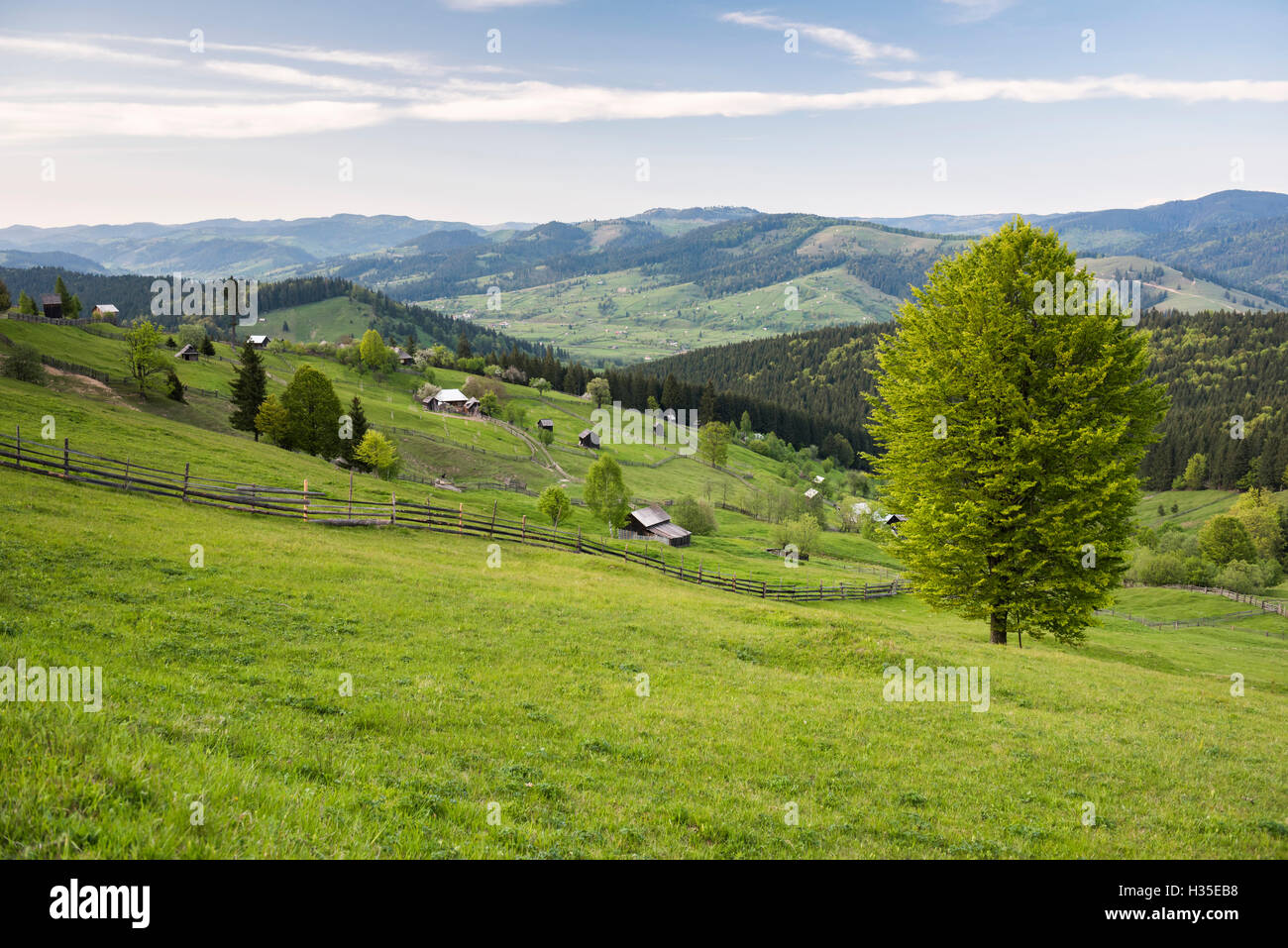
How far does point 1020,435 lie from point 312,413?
229ft

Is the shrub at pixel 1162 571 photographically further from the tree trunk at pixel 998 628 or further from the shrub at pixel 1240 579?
the tree trunk at pixel 998 628

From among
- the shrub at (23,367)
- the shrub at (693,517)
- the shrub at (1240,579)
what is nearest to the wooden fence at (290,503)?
the shrub at (23,367)

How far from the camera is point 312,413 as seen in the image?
72.5 metres

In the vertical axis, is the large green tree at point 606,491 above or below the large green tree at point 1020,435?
below

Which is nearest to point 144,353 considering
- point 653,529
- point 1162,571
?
point 653,529

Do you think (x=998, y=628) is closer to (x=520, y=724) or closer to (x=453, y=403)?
(x=520, y=724)

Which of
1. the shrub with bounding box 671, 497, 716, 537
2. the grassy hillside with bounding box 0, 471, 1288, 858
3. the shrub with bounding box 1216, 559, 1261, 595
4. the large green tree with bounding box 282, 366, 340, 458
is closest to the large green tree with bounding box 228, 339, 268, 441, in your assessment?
the large green tree with bounding box 282, 366, 340, 458

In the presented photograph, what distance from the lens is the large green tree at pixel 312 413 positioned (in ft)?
232

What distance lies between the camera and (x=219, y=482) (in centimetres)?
3644

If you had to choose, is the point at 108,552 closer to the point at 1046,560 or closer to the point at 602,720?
the point at 602,720

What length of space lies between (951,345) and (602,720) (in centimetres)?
2034

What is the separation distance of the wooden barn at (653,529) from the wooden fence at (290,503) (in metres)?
31.7

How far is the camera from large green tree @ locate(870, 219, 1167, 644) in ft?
78.7

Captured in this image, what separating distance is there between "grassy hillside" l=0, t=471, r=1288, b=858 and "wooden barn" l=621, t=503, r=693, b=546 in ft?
186
